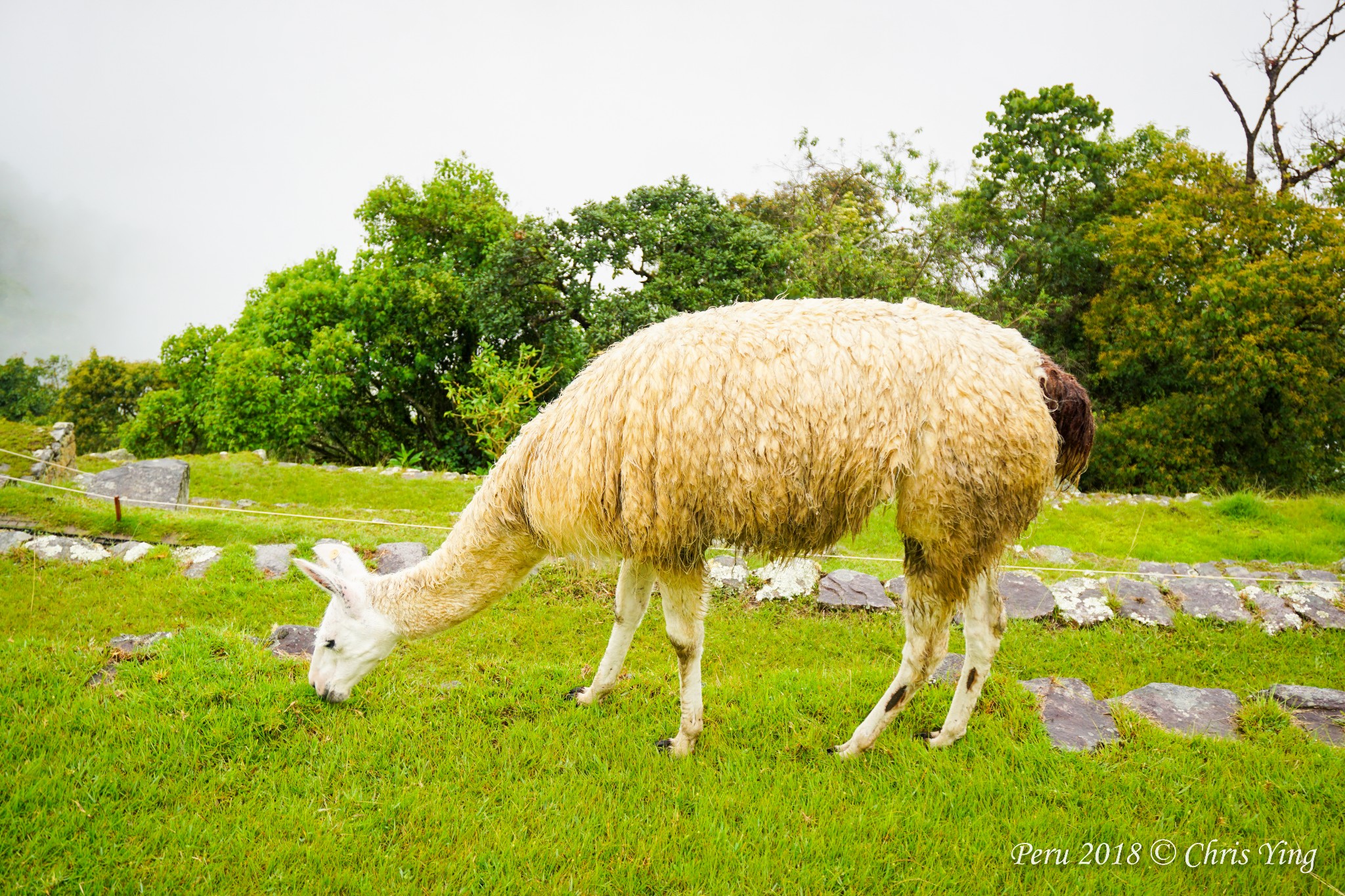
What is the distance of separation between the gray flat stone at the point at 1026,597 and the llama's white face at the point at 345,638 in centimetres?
526

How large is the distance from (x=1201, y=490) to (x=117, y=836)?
1607cm

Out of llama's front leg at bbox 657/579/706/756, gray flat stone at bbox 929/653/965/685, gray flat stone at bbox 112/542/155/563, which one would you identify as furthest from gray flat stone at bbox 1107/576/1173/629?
gray flat stone at bbox 112/542/155/563

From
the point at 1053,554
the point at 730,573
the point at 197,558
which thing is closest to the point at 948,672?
the point at 730,573

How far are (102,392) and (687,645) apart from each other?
31.3 metres

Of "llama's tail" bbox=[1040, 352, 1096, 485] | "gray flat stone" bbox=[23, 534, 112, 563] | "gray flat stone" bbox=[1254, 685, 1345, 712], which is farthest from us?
"gray flat stone" bbox=[23, 534, 112, 563]

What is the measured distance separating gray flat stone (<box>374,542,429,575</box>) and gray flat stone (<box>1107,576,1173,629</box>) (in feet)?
22.3

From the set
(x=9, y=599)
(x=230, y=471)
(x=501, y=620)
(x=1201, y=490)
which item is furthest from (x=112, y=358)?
(x=1201, y=490)

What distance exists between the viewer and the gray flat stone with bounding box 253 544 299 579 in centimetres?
734

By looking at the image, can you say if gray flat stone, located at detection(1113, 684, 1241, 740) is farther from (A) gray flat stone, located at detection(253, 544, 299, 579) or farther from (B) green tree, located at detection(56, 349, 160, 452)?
(B) green tree, located at detection(56, 349, 160, 452)

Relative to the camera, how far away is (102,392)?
88.3ft

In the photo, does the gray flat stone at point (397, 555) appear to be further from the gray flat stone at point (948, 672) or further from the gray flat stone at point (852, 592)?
the gray flat stone at point (948, 672)

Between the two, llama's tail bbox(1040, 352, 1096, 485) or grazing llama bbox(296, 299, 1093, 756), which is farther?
llama's tail bbox(1040, 352, 1096, 485)

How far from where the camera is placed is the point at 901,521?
3686 mm

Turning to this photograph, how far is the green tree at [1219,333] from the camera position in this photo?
13891 mm
